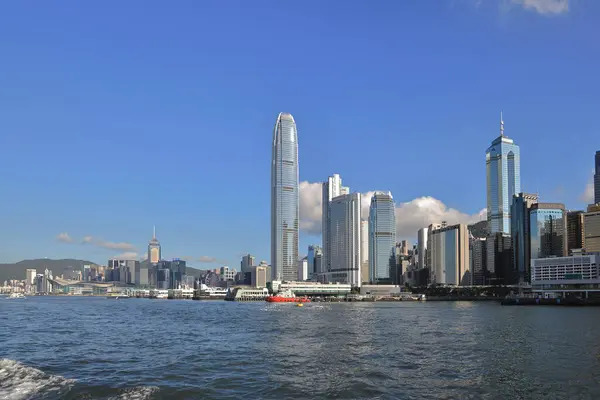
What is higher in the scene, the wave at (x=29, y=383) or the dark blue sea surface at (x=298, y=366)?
the wave at (x=29, y=383)

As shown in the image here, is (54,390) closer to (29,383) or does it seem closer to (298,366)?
(29,383)

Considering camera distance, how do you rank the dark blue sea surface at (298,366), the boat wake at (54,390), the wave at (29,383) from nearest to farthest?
the boat wake at (54,390) < the wave at (29,383) < the dark blue sea surface at (298,366)

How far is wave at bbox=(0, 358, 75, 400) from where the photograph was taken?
96.6ft

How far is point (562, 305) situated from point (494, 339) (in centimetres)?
15411

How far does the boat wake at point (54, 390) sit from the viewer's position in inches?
1147

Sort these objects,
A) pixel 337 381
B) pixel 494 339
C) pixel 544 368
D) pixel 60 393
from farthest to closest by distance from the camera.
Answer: pixel 494 339, pixel 544 368, pixel 337 381, pixel 60 393

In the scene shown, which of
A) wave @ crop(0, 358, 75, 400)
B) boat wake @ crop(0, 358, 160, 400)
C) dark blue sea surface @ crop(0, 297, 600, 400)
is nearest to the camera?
boat wake @ crop(0, 358, 160, 400)

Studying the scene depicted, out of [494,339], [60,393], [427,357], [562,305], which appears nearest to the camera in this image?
[60,393]

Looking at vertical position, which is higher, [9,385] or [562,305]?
[9,385]

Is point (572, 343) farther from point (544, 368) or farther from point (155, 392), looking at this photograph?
point (155, 392)

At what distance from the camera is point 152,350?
48125 mm

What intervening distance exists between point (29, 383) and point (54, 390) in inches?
110

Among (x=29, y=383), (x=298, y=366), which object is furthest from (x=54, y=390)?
(x=298, y=366)

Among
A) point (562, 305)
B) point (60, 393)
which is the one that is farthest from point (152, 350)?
point (562, 305)
